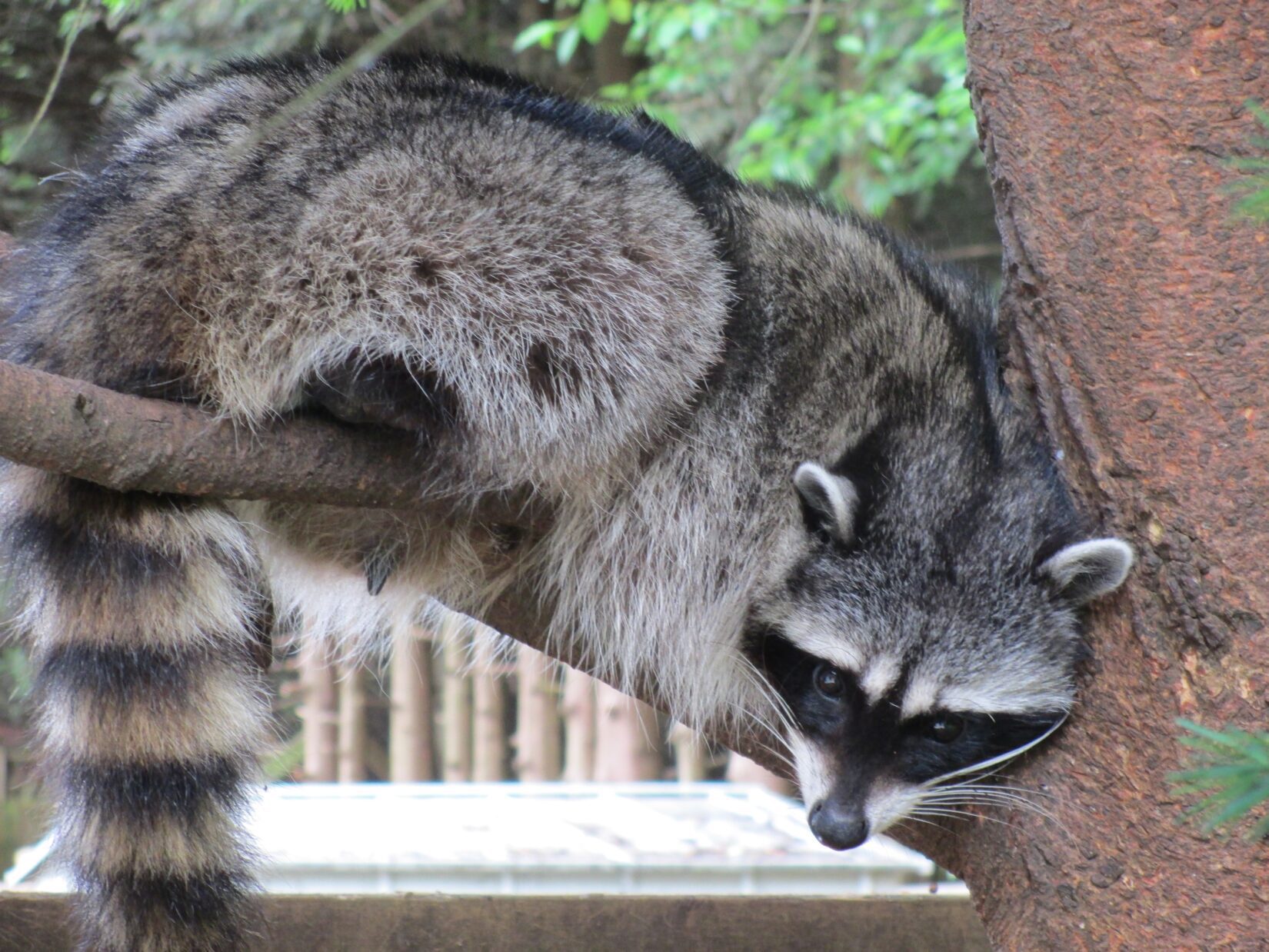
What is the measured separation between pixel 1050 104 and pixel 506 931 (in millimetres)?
1851

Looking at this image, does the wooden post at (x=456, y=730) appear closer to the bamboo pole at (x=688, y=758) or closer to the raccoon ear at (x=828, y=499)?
the bamboo pole at (x=688, y=758)

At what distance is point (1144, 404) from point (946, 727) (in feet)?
→ 2.36

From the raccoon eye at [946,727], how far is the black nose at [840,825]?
203mm

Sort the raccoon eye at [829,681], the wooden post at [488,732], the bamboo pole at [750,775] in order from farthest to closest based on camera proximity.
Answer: the wooden post at [488,732]
the bamboo pole at [750,775]
the raccoon eye at [829,681]

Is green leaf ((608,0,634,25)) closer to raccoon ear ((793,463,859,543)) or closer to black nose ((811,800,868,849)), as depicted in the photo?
raccoon ear ((793,463,859,543))

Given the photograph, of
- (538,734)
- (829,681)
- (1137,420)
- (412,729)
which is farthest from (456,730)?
(1137,420)

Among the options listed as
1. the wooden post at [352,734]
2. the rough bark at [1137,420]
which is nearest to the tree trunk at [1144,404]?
the rough bark at [1137,420]

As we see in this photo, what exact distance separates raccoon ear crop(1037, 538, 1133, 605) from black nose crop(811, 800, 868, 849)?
1.75 ft

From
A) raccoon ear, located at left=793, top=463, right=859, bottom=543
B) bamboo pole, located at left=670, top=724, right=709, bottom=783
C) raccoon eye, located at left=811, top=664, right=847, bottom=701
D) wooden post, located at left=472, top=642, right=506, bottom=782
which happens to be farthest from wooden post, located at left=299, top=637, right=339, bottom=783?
raccoon ear, located at left=793, top=463, right=859, bottom=543

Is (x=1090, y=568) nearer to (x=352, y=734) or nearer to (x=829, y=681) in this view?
(x=829, y=681)

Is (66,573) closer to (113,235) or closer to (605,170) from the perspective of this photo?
(113,235)

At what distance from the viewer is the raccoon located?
6.75 feet

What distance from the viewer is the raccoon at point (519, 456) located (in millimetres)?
2057

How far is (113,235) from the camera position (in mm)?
2178
